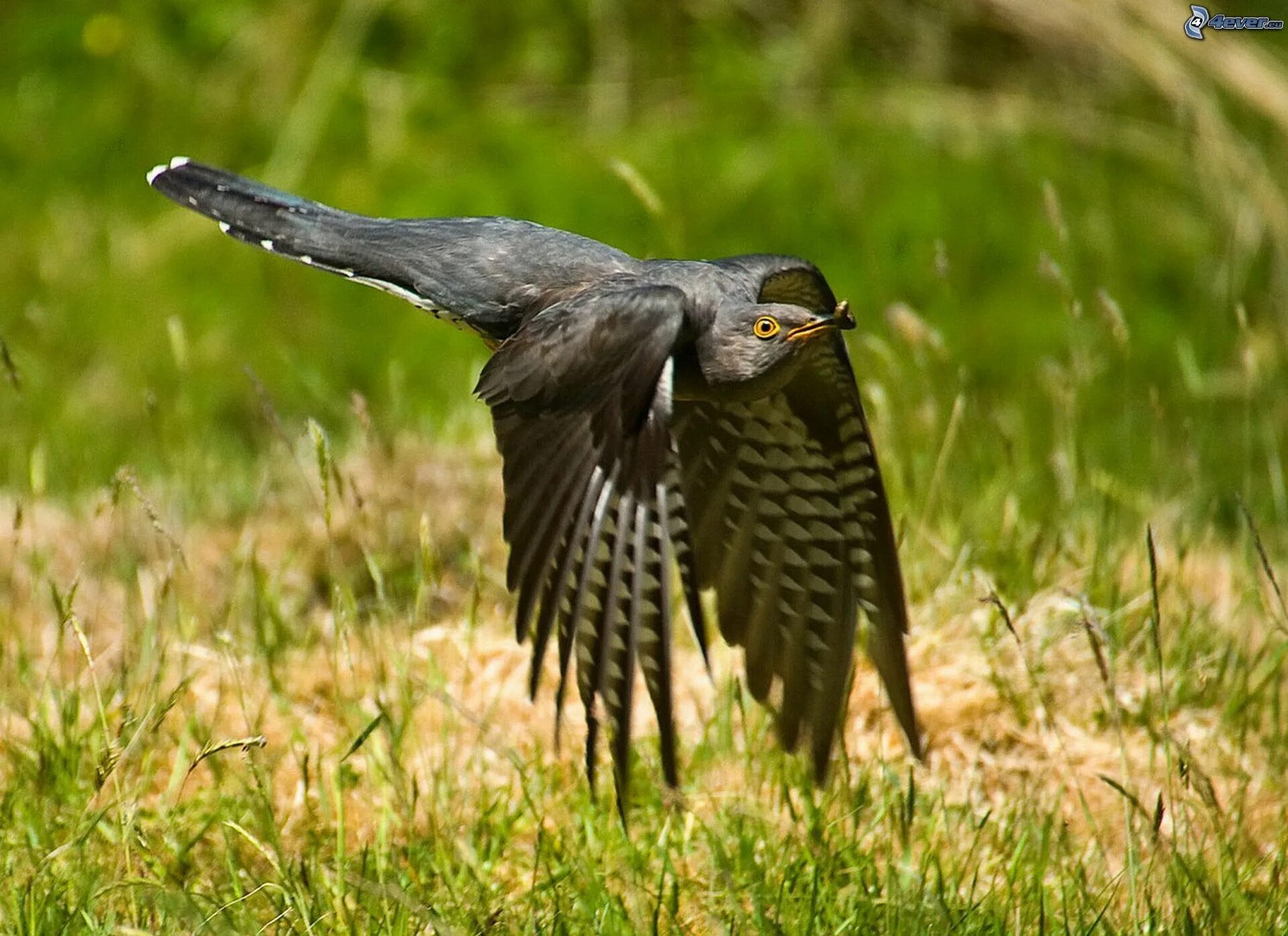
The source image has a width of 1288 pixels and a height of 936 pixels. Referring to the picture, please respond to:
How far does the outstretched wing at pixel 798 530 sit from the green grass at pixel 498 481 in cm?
18

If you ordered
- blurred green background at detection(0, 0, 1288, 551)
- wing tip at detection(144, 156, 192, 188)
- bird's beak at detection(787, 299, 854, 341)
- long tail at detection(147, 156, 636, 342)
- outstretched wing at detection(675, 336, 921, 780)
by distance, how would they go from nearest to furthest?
1. bird's beak at detection(787, 299, 854, 341)
2. outstretched wing at detection(675, 336, 921, 780)
3. long tail at detection(147, 156, 636, 342)
4. wing tip at detection(144, 156, 192, 188)
5. blurred green background at detection(0, 0, 1288, 551)

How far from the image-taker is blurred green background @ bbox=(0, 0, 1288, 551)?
721 centimetres

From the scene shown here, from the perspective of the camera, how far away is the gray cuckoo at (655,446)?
2.88m

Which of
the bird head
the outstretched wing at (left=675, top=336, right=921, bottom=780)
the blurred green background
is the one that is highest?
the blurred green background

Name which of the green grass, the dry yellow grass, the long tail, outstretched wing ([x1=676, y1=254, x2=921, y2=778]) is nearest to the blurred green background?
the green grass

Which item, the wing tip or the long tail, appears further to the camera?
the wing tip

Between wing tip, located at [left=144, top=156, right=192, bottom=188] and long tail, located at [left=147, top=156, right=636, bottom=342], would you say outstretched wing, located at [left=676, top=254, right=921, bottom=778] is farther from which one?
wing tip, located at [left=144, top=156, right=192, bottom=188]

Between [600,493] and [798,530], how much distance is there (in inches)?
39.9

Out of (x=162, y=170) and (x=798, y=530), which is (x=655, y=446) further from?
(x=162, y=170)

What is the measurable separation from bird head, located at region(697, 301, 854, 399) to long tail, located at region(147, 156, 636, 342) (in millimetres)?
350

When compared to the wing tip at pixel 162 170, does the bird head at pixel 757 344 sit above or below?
below

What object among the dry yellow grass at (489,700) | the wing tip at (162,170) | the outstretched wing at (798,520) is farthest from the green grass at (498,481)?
the wing tip at (162,170)

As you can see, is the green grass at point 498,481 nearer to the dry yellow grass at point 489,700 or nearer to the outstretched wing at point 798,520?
the dry yellow grass at point 489,700

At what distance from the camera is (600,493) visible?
2.98 meters
